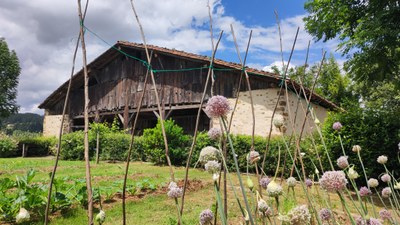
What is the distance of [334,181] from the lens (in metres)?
1.11

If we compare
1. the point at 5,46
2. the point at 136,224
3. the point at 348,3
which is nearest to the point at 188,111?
the point at 348,3

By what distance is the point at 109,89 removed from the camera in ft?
60.5

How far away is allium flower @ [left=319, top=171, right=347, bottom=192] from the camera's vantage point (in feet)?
3.58

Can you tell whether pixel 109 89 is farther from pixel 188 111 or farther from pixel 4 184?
pixel 4 184

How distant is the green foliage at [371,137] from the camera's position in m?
7.16

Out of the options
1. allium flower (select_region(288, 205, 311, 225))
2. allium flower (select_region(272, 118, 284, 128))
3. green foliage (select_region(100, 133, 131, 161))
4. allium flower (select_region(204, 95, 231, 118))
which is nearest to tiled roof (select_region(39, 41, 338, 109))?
green foliage (select_region(100, 133, 131, 161))

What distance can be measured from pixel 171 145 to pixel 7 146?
13.6 m

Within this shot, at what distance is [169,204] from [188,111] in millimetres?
12073

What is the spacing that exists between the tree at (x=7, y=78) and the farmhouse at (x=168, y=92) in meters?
10.7

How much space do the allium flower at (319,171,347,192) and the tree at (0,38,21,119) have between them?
3417 centimetres

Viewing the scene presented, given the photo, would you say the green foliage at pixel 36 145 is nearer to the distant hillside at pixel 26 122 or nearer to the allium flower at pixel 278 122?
the allium flower at pixel 278 122

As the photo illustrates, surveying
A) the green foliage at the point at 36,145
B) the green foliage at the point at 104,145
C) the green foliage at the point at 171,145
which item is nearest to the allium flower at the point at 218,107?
the green foliage at the point at 171,145

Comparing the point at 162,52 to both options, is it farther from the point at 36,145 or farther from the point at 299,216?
the point at 299,216

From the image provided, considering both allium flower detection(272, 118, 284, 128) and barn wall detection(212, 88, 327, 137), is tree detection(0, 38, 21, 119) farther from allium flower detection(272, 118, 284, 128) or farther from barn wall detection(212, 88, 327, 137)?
allium flower detection(272, 118, 284, 128)
